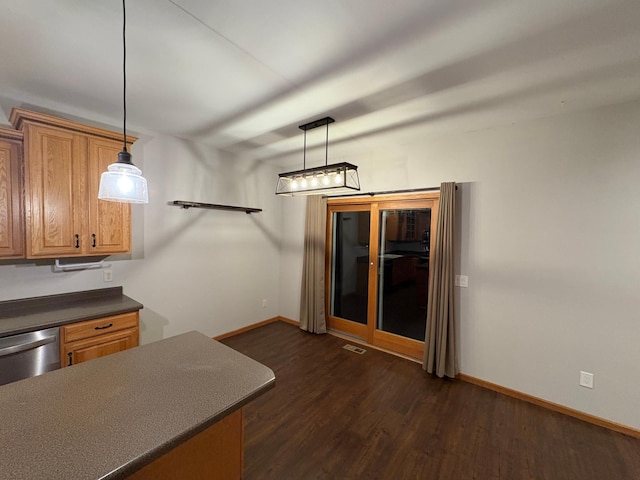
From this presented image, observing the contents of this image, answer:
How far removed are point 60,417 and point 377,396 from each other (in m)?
2.47

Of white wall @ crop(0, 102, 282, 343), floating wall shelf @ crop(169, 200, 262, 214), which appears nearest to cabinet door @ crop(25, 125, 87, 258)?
white wall @ crop(0, 102, 282, 343)

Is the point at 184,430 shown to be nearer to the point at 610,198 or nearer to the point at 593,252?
the point at 593,252

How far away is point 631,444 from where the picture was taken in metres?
2.14

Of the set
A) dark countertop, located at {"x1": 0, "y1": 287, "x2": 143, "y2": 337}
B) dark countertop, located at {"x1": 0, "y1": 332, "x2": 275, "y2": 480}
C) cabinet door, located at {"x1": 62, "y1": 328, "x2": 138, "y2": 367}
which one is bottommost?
cabinet door, located at {"x1": 62, "y1": 328, "x2": 138, "y2": 367}

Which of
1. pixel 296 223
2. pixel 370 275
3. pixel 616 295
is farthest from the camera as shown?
pixel 296 223

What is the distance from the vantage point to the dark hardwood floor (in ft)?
6.16

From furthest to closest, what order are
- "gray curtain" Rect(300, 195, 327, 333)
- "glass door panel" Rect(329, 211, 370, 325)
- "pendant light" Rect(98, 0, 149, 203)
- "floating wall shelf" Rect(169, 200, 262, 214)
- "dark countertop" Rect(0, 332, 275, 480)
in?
"gray curtain" Rect(300, 195, 327, 333), "glass door panel" Rect(329, 211, 370, 325), "floating wall shelf" Rect(169, 200, 262, 214), "pendant light" Rect(98, 0, 149, 203), "dark countertop" Rect(0, 332, 275, 480)

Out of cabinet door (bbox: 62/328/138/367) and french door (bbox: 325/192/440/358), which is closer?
cabinet door (bbox: 62/328/138/367)

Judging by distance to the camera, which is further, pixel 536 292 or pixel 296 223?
pixel 296 223

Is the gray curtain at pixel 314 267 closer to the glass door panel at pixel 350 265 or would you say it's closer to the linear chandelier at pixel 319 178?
the glass door panel at pixel 350 265

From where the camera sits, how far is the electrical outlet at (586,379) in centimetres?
240

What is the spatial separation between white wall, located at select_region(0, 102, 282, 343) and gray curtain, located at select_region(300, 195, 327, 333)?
2.40 feet

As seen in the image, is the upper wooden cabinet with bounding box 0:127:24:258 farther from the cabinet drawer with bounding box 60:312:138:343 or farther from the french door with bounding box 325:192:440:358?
the french door with bounding box 325:192:440:358

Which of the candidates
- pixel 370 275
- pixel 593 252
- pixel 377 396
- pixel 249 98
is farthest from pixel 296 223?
pixel 593 252
